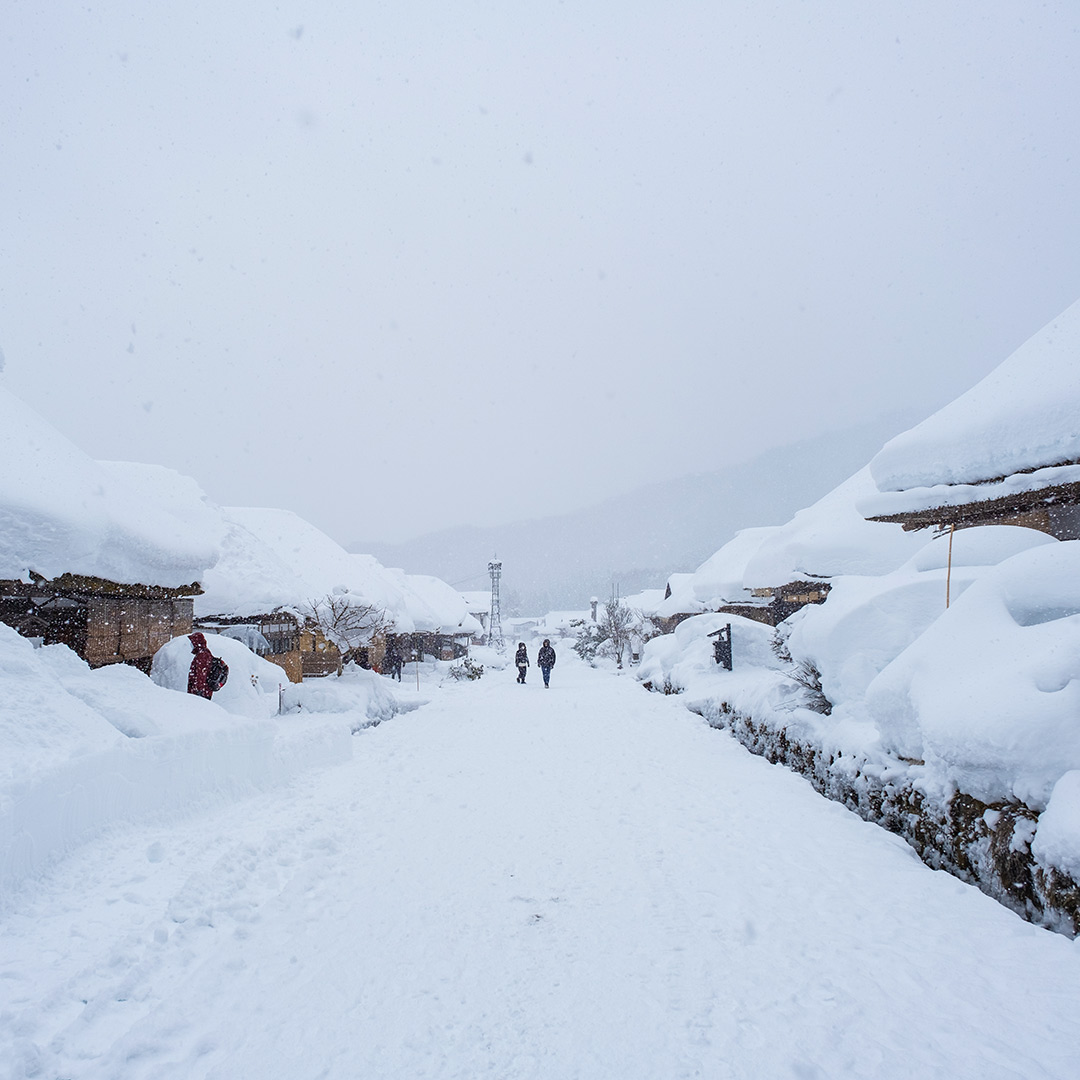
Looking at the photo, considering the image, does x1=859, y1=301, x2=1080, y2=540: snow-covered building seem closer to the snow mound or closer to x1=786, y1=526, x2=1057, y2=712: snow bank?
x1=786, y1=526, x2=1057, y2=712: snow bank

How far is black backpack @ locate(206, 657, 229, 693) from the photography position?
847cm

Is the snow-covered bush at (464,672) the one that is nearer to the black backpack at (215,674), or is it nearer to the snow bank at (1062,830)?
the black backpack at (215,674)

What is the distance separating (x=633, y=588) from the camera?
161m

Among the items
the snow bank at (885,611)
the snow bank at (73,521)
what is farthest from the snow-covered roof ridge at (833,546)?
the snow bank at (73,521)

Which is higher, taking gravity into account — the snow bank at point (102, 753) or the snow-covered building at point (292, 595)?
the snow-covered building at point (292, 595)

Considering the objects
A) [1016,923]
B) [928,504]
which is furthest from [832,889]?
[928,504]

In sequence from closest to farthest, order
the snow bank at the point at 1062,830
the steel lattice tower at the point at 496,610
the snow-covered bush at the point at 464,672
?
the snow bank at the point at 1062,830 < the snow-covered bush at the point at 464,672 < the steel lattice tower at the point at 496,610

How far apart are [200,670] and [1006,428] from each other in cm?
971

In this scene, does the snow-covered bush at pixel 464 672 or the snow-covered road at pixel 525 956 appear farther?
the snow-covered bush at pixel 464 672

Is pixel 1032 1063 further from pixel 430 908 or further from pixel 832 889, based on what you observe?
pixel 430 908

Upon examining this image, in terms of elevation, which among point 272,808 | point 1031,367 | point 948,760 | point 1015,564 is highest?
point 1031,367

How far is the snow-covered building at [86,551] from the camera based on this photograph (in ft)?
18.9

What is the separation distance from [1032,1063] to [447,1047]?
2.24 m

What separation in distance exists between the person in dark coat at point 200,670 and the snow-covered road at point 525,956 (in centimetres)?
331
